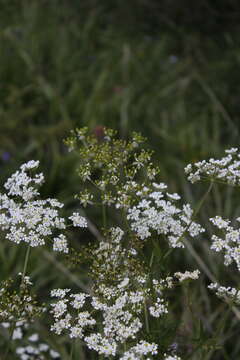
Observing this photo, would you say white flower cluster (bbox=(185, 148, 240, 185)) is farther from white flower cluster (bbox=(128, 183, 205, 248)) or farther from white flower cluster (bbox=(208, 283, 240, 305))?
white flower cluster (bbox=(208, 283, 240, 305))

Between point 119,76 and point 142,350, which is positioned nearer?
point 142,350

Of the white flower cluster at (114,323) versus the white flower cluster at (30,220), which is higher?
the white flower cluster at (30,220)

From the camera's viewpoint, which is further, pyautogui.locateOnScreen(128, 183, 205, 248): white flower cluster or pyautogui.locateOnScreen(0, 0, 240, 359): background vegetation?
pyautogui.locateOnScreen(0, 0, 240, 359): background vegetation

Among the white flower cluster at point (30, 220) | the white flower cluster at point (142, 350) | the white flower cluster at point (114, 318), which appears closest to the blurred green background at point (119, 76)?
the white flower cluster at point (30, 220)

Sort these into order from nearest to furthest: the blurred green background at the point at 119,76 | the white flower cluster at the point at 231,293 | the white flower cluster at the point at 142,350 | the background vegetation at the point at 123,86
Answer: the white flower cluster at the point at 142,350
the white flower cluster at the point at 231,293
the background vegetation at the point at 123,86
the blurred green background at the point at 119,76

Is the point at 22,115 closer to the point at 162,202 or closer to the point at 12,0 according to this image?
the point at 12,0

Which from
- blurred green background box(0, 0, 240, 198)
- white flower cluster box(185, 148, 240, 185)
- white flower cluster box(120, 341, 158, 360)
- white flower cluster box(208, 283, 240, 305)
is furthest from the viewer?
→ blurred green background box(0, 0, 240, 198)

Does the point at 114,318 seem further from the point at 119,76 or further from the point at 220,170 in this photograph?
the point at 119,76

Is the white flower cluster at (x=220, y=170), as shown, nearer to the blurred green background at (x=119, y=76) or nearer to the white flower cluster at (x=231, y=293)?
the white flower cluster at (x=231, y=293)

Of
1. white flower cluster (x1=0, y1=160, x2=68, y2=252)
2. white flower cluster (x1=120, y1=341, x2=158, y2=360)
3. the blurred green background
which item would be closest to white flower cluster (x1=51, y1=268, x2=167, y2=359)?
white flower cluster (x1=120, y1=341, x2=158, y2=360)

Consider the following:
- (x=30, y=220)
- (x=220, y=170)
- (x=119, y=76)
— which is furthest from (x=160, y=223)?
(x=119, y=76)
